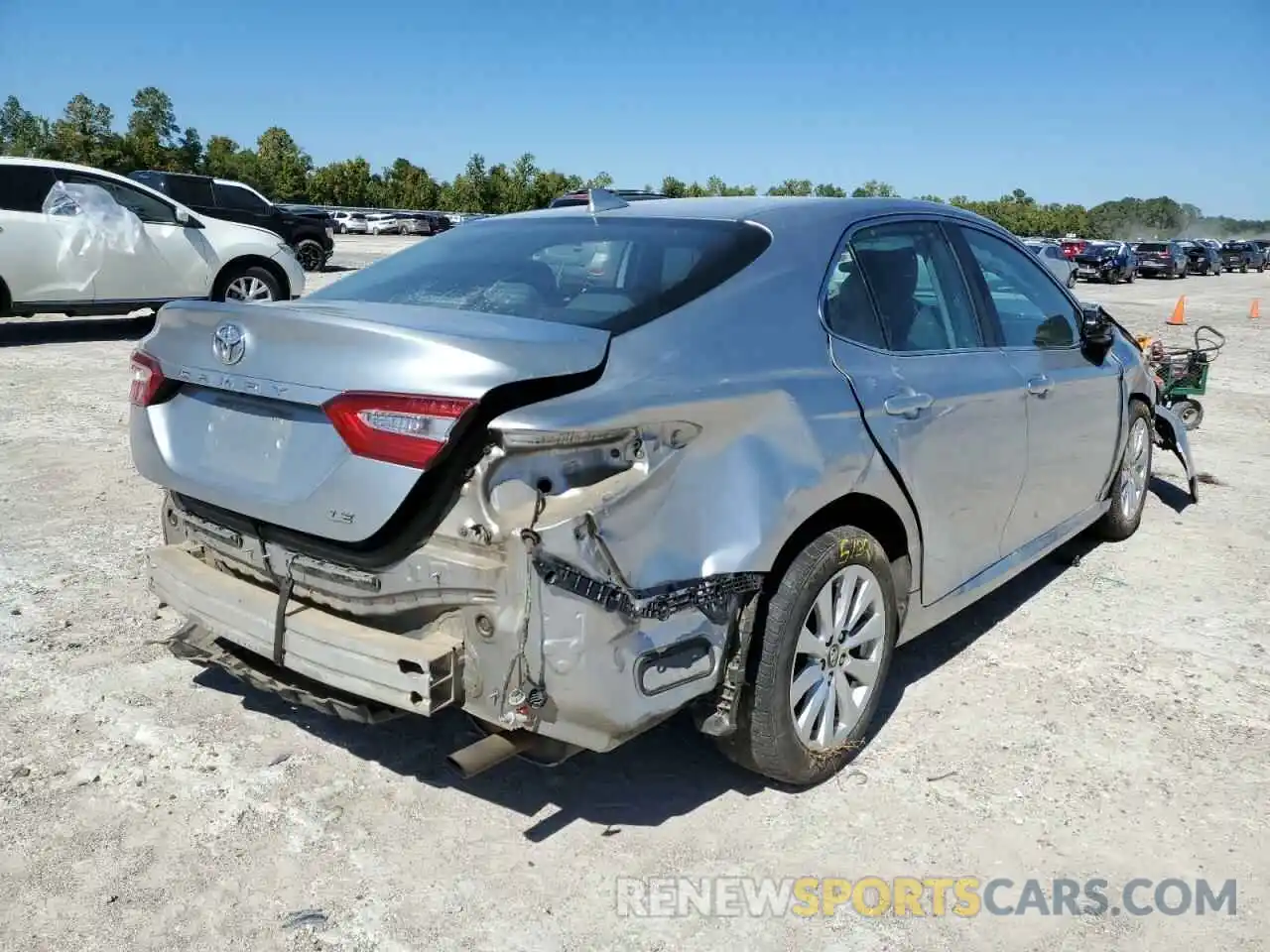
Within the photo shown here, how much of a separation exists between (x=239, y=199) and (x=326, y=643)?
2060 centimetres

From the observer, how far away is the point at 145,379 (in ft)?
10.2

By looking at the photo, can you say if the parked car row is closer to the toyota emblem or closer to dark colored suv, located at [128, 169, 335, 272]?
dark colored suv, located at [128, 169, 335, 272]

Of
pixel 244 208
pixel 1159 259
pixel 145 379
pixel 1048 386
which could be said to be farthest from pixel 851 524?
pixel 1159 259

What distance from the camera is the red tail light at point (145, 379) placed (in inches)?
121

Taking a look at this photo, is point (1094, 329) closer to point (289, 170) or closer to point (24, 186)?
point (24, 186)

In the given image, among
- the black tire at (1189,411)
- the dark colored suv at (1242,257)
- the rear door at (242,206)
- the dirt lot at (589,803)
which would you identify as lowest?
the dirt lot at (589,803)

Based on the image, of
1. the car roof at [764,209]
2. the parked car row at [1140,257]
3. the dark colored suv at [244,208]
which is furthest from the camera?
the parked car row at [1140,257]

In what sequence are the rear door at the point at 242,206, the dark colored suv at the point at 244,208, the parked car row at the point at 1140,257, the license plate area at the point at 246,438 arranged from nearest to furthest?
1. the license plate area at the point at 246,438
2. the dark colored suv at the point at 244,208
3. the rear door at the point at 242,206
4. the parked car row at the point at 1140,257

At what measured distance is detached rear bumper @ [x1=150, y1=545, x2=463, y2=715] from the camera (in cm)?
247

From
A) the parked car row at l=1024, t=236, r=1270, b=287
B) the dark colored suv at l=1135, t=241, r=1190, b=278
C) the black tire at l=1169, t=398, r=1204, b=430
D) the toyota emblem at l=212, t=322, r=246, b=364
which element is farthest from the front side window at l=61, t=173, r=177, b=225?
the dark colored suv at l=1135, t=241, r=1190, b=278

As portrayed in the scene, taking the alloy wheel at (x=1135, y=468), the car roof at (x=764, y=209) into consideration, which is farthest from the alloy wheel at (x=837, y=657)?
the alloy wheel at (x=1135, y=468)

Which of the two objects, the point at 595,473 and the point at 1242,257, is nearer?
the point at 595,473

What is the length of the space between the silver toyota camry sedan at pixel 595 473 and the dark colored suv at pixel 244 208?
57.4ft

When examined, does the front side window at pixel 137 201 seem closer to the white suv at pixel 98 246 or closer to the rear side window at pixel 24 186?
the white suv at pixel 98 246
